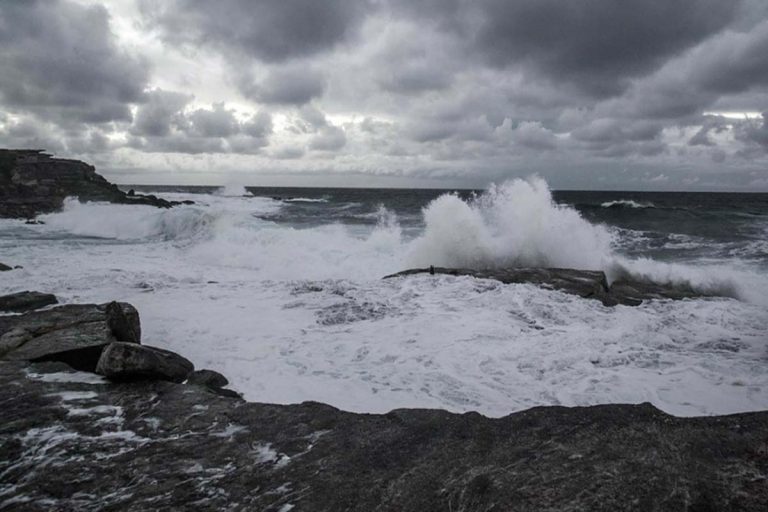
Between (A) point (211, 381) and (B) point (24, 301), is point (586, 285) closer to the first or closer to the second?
(A) point (211, 381)

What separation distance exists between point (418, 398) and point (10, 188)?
41713mm

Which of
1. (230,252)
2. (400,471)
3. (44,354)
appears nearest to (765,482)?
(400,471)

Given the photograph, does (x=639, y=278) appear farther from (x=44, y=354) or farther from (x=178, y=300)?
(x=44, y=354)

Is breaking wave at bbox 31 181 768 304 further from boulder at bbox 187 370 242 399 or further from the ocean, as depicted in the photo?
boulder at bbox 187 370 242 399

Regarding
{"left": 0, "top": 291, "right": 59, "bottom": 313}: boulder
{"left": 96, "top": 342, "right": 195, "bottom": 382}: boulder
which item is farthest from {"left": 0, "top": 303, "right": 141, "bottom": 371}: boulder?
{"left": 0, "top": 291, "right": 59, "bottom": 313}: boulder

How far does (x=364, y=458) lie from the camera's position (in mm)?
3082

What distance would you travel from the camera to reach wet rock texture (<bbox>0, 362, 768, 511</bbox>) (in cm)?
246

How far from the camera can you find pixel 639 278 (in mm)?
12633

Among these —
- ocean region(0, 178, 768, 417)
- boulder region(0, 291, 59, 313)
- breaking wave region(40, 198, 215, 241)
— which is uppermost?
breaking wave region(40, 198, 215, 241)

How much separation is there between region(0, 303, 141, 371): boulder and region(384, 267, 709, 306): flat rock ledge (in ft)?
23.5

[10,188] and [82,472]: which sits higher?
[10,188]

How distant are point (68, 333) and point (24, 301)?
3398mm

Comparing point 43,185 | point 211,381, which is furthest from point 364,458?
point 43,185

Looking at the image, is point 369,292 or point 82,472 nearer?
point 82,472
